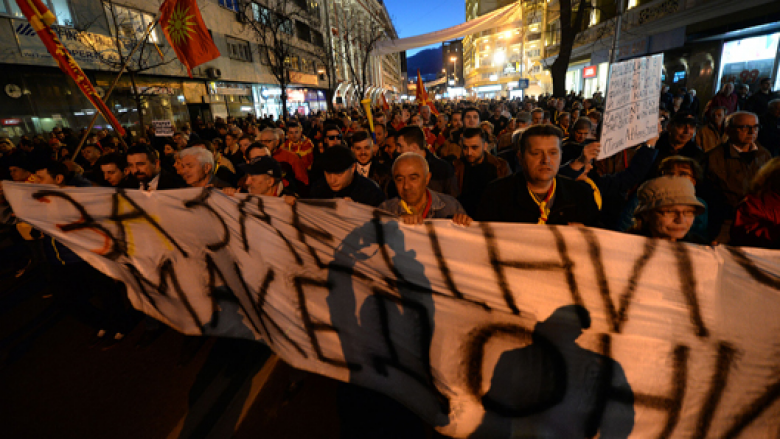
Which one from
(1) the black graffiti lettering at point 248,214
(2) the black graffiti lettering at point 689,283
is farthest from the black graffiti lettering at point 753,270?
(1) the black graffiti lettering at point 248,214

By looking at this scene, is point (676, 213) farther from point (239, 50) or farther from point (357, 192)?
point (239, 50)

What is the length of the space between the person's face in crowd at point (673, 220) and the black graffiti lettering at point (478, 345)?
0.90 metres

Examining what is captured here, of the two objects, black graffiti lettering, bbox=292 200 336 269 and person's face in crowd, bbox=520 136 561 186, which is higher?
person's face in crowd, bbox=520 136 561 186

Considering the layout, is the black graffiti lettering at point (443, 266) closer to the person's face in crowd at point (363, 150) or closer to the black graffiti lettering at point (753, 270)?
the black graffiti lettering at point (753, 270)

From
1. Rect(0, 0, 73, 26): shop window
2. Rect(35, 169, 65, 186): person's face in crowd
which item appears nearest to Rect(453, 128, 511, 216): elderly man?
Rect(35, 169, 65, 186): person's face in crowd

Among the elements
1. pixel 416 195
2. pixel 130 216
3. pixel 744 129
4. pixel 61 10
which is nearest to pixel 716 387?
pixel 416 195

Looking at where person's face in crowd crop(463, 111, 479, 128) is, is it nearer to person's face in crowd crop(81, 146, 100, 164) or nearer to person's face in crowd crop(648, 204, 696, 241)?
person's face in crowd crop(648, 204, 696, 241)

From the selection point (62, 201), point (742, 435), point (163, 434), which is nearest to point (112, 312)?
point (62, 201)

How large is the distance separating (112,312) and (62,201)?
119cm

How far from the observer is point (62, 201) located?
2.91 metres

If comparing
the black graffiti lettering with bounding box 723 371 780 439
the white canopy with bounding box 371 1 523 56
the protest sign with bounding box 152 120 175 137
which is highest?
the white canopy with bounding box 371 1 523 56

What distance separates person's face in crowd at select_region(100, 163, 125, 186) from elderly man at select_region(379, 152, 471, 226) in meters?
3.08

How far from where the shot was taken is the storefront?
12.4 meters

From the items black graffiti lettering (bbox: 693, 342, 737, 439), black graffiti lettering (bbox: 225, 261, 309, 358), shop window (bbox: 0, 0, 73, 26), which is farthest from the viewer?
shop window (bbox: 0, 0, 73, 26)
